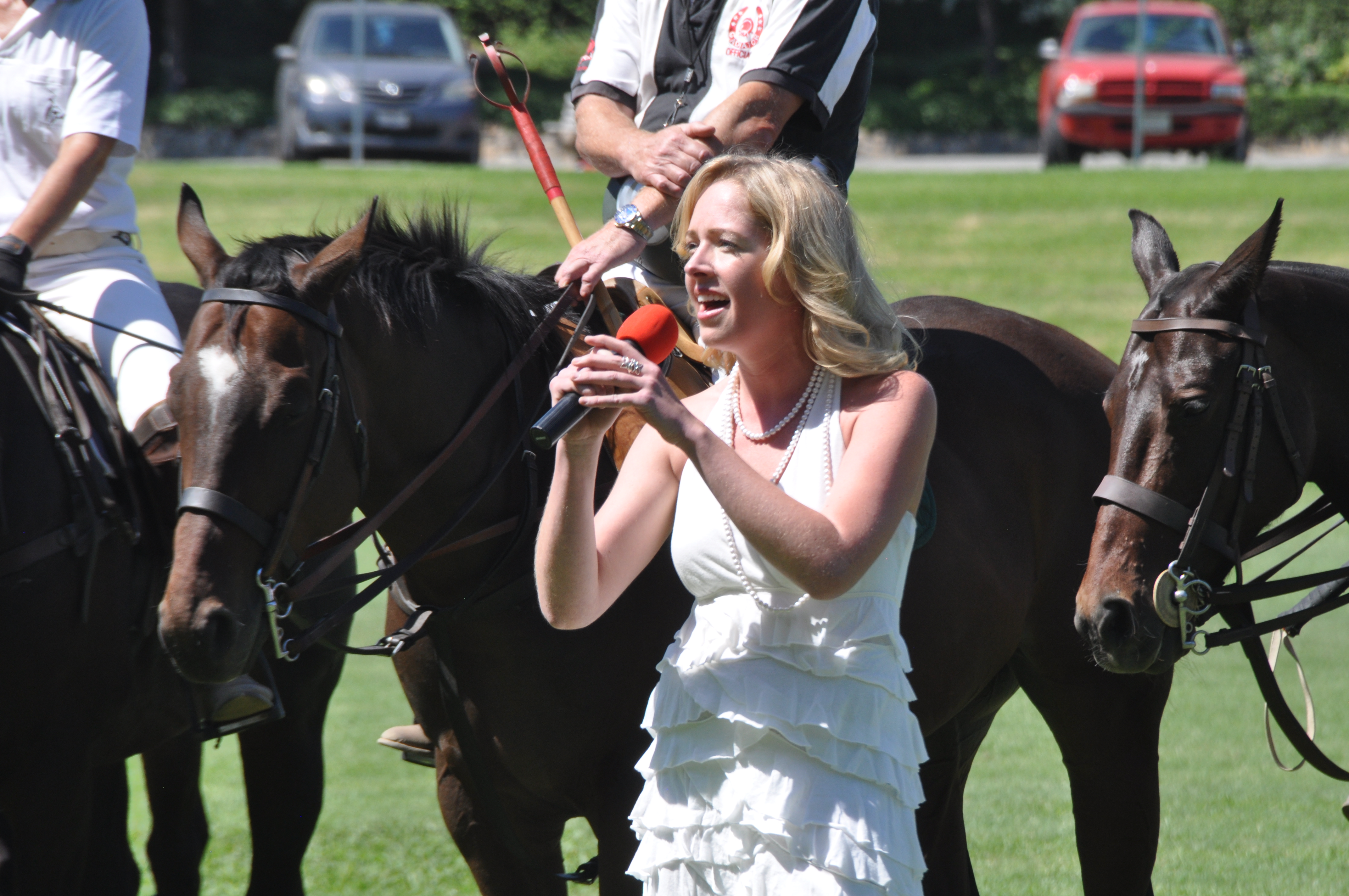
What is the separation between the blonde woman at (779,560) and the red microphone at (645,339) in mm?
56

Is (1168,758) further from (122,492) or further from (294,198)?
(294,198)

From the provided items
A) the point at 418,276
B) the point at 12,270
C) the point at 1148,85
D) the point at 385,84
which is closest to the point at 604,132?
the point at 418,276

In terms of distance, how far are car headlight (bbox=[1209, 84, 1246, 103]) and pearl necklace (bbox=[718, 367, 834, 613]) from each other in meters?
19.9

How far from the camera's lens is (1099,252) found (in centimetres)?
1750

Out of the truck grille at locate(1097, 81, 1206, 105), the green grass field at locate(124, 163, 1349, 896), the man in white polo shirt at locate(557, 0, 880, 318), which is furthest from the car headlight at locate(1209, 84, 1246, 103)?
the man in white polo shirt at locate(557, 0, 880, 318)

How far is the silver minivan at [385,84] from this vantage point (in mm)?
20297

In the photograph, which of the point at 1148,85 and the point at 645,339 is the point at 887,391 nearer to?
the point at 645,339

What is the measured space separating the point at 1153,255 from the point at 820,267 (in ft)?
4.92

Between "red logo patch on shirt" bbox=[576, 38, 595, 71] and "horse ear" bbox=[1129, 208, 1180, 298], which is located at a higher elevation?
"red logo patch on shirt" bbox=[576, 38, 595, 71]

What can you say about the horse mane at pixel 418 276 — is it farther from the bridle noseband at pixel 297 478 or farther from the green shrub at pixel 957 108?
the green shrub at pixel 957 108

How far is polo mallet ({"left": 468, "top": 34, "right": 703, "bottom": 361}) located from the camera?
11.5 feet

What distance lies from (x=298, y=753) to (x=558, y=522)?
2.98 meters

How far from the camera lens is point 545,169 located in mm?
3859

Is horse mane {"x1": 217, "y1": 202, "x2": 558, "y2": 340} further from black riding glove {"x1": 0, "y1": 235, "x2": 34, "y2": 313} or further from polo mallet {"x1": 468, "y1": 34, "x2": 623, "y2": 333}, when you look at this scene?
black riding glove {"x1": 0, "y1": 235, "x2": 34, "y2": 313}
